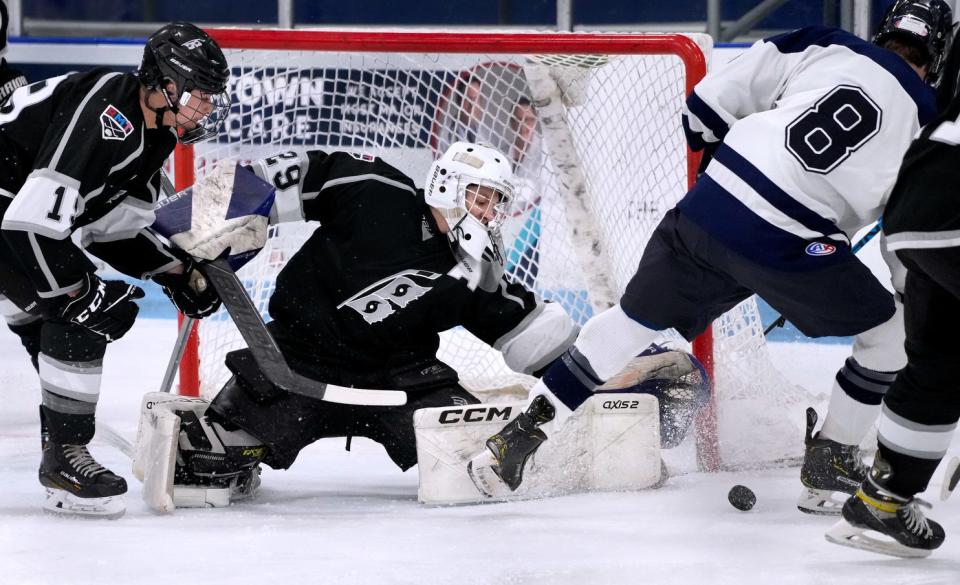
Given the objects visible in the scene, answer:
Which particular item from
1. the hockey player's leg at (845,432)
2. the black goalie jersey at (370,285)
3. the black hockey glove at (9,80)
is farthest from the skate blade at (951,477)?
the black hockey glove at (9,80)

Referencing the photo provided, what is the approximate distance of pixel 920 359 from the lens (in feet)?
6.09

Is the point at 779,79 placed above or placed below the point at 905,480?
above

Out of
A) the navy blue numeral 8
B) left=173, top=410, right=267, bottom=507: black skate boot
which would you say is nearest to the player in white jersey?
the navy blue numeral 8

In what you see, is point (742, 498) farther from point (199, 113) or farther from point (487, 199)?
point (199, 113)

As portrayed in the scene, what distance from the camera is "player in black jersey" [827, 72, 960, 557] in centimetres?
177

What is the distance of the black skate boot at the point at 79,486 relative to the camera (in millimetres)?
2305

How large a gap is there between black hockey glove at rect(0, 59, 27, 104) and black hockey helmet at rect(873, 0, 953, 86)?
2.18 m

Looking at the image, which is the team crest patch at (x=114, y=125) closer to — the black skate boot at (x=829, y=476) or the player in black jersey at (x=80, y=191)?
the player in black jersey at (x=80, y=191)

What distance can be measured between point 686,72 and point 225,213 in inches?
43.8

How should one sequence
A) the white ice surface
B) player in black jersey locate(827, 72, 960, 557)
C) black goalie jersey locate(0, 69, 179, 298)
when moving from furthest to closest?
black goalie jersey locate(0, 69, 179, 298)
the white ice surface
player in black jersey locate(827, 72, 960, 557)

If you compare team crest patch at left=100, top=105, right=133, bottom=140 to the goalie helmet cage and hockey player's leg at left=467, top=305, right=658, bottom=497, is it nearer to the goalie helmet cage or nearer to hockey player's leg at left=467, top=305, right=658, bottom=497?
the goalie helmet cage

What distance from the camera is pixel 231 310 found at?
2.51m

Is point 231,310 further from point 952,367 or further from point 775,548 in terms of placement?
point 952,367

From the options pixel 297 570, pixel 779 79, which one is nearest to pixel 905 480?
pixel 779 79
